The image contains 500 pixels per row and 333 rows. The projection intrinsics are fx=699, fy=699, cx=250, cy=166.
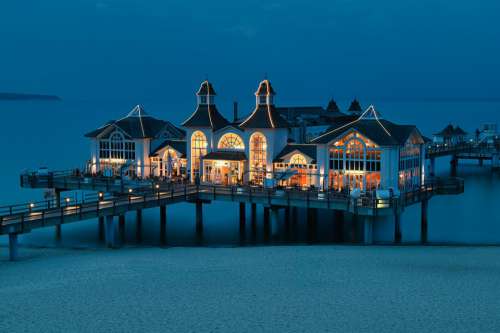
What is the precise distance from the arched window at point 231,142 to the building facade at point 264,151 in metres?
0.07

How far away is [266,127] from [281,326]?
26.4 meters

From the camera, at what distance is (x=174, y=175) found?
50.4 m

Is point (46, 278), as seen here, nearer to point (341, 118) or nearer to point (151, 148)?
point (151, 148)

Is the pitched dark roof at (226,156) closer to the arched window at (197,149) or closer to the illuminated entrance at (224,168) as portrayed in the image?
the illuminated entrance at (224,168)

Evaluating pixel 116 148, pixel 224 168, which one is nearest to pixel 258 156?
pixel 224 168

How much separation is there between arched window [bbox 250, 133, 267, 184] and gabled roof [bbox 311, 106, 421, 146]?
464 centimetres

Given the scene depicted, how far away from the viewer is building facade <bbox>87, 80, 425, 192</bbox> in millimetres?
41625

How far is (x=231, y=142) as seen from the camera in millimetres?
47688

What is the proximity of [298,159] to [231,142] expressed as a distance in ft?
17.1

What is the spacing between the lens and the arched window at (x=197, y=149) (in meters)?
48.9

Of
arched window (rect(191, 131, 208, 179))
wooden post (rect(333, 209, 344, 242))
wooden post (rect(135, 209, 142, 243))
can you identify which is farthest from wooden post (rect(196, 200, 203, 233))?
wooden post (rect(333, 209, 344, 242))

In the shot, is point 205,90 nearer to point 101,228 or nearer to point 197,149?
point 197,149

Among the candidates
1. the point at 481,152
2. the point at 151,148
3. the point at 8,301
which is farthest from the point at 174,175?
the point at 481,152

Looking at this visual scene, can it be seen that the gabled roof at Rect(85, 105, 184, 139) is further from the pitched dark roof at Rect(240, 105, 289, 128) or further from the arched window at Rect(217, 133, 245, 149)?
the pitched dark roof at Rect(240, 105, 289, 128)
